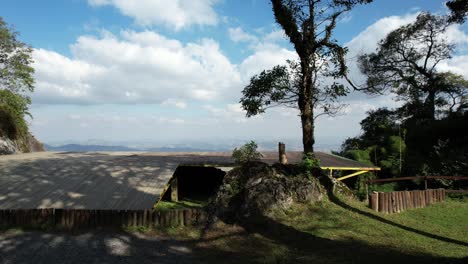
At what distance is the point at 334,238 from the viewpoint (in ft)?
34.4

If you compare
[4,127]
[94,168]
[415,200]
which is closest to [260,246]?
[415,200]

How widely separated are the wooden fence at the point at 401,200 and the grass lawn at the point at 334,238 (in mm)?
602

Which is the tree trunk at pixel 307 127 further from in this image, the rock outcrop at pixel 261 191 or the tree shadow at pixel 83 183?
the tree shadow at pixel 83 183

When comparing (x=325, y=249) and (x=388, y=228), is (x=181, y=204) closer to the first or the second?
(x=325, y=249)

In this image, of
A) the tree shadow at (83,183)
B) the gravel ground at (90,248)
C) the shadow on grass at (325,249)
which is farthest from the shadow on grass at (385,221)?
the tree shadow at (83,183)

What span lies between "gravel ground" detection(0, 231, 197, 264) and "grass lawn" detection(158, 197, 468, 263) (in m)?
0.72

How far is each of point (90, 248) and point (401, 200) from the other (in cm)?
1252

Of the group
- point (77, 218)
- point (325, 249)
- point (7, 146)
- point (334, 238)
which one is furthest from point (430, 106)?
point (7, 146)

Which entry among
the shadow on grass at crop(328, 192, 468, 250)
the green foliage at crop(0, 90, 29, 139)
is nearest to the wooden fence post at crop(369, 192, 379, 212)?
the shadow on grass at crop(328, 192, 468, 250)

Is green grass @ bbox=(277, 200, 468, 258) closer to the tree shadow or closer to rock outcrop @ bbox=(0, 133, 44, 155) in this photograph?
the tree shadow

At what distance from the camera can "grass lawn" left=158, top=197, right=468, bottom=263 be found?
905 centimetres

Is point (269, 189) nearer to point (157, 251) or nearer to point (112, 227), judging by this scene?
point (157, 251)

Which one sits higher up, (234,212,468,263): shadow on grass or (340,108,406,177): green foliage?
(340,108,406,177): green foliage

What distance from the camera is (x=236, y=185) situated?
44.0 feet
